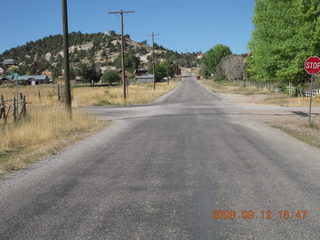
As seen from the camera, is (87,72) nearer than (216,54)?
Yes

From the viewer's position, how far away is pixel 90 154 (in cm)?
849

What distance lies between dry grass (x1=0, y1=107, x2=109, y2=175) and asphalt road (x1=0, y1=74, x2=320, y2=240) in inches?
22.2

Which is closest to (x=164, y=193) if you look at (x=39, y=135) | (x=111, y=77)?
(x=39, y=135)

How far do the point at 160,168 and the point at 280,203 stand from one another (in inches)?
107

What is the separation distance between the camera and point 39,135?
36.0 feet

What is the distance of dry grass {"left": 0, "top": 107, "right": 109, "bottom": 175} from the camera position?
8219mm

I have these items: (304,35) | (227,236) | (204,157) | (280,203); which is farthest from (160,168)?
(304,35)
